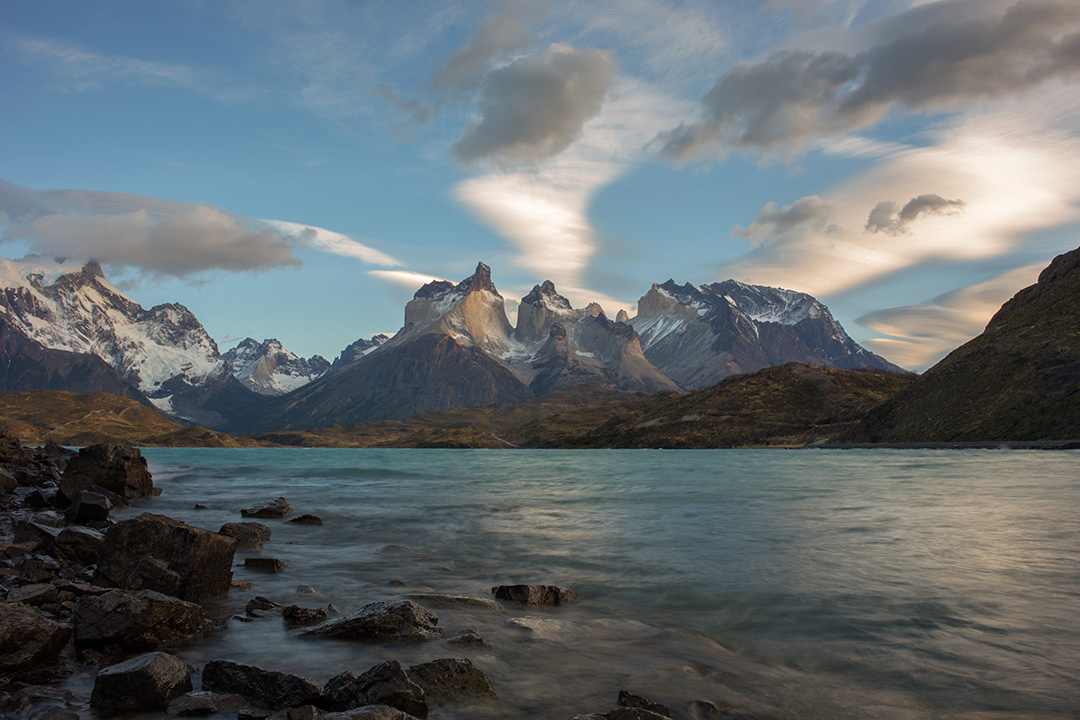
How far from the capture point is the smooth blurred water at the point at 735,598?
1290 centimetres

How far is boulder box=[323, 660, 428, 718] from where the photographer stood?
10.3m

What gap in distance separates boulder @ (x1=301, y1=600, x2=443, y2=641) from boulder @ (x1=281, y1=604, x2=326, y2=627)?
1092mm

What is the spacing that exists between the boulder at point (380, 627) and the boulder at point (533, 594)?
442 cm

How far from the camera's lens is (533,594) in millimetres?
19984

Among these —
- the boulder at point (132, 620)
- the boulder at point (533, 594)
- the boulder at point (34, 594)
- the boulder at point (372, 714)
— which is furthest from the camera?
the boulder at point (533, 594)

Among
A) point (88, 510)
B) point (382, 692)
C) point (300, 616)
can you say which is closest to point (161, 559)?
point (300, 616)

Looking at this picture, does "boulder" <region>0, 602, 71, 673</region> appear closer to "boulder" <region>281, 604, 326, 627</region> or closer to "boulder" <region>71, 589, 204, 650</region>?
"boulder" <region>71, 589, 204, 650</region>

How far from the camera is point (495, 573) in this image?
24.9 meters

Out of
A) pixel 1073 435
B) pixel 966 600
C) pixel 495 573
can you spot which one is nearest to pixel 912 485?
pixel 966 600

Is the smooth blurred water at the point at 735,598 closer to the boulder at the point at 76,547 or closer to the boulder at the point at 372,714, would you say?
the boulder at the point at 372,714

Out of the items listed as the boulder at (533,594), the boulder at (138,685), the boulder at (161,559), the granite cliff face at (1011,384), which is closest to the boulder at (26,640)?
the boulder at (138,685)

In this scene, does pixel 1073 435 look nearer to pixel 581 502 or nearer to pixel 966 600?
pixel 581 502

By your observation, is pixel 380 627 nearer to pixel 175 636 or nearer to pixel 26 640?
pixel 175 636

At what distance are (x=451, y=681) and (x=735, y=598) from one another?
40.0 feet
